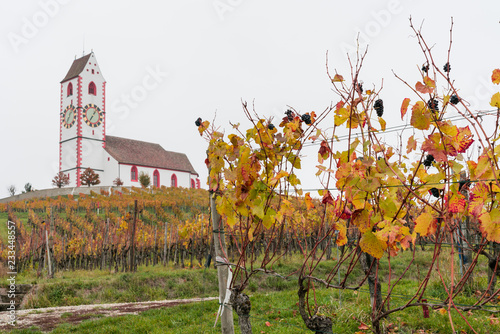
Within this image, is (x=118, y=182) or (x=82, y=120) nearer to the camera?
(x=118, y=182)

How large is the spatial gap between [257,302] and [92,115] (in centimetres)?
3699

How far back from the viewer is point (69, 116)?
3997 centimetres

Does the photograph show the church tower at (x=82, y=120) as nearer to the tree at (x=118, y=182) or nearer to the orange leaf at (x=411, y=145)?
the tree at (x=118, y=182)

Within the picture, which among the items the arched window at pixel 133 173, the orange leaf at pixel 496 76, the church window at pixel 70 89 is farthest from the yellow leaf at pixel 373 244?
the church window at pixel 70 89

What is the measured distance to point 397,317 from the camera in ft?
16.6

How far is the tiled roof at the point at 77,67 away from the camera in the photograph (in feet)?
132

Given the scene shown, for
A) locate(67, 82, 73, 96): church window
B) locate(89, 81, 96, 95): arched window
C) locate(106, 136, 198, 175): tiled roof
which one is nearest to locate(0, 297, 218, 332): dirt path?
locate(106, 136, 198, 175): tiled roof

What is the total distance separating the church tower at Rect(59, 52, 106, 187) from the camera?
127 feet

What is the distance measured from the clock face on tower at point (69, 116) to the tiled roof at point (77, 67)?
10.8ft

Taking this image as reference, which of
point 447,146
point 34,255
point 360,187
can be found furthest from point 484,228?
point 34,255

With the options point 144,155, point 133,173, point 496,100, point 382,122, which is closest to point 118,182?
point 133,173

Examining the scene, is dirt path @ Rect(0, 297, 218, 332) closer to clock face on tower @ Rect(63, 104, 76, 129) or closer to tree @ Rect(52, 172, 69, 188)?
tree @ Rect(52, 172, 69, 188)

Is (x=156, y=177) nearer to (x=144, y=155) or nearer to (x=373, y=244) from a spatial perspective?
(x=144, y=155)

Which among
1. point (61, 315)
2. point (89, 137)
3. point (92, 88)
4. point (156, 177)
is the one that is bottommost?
point (61, 315)
